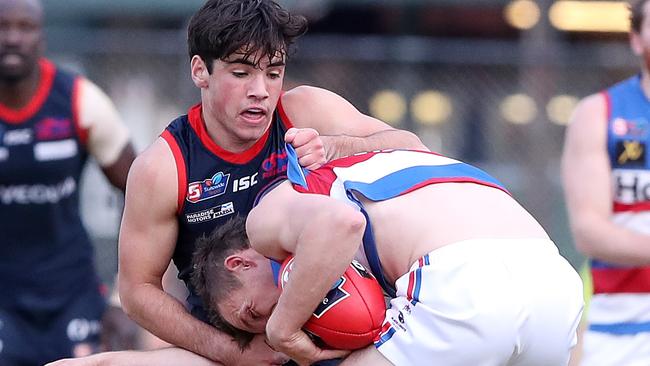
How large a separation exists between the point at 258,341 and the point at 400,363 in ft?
2.53

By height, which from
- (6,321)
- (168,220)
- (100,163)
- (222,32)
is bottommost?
(6,321)

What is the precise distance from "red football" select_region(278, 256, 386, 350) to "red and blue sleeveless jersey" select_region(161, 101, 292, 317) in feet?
2.52

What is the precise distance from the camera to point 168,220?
15.5ft

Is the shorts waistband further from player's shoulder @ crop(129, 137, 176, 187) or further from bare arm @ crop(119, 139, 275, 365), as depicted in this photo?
player's shoulder @ crop(129, 137, 176, 187)

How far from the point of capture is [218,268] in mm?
4383

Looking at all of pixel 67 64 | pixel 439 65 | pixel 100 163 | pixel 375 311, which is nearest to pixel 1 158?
pixel 100 163

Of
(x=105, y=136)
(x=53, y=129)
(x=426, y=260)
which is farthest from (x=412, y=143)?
(x=53, y=129)

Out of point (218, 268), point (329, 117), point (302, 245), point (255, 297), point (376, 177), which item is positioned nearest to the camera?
point (302, 245)

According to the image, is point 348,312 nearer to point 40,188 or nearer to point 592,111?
point 592,111

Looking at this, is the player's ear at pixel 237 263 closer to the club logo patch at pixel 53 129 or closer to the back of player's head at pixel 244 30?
the back of player's head at pixel 244 30

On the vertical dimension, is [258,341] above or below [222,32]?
below

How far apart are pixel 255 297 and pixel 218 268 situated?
190mm

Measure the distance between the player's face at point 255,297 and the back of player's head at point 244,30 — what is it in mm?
798

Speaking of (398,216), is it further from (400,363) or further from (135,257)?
(135,257)
